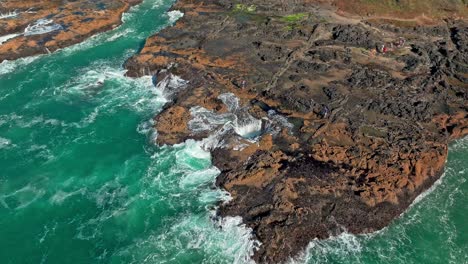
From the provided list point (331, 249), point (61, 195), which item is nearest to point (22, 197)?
point (61, 195)

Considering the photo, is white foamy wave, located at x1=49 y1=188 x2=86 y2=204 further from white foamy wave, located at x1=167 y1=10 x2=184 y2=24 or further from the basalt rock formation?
white foamy wave, located at x1=167 y1=10 x2=184 y2=24

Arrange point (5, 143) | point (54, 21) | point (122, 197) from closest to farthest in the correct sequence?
point (122, 197)
point (5, 143)
point (54, 21)

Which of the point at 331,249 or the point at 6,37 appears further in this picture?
the point at 6,37

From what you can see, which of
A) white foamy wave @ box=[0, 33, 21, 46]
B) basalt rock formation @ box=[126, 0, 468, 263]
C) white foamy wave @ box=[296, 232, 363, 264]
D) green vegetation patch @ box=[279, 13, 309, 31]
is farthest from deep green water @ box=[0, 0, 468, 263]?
green vegetation patch @ box=[279, 13, 309, 31]

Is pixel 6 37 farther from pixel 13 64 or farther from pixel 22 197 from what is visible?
pixel 22 197

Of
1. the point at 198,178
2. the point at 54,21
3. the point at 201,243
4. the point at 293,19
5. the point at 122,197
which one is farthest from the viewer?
the point at 54,21

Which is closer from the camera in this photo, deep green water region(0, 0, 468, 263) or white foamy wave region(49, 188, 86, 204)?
deep green water region(0, 0, 468, 263)

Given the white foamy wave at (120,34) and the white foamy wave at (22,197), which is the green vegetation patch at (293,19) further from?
the white foamy wave at (22,197)

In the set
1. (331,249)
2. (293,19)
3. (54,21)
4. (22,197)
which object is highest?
(293,19)

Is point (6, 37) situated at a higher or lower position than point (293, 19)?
lower
